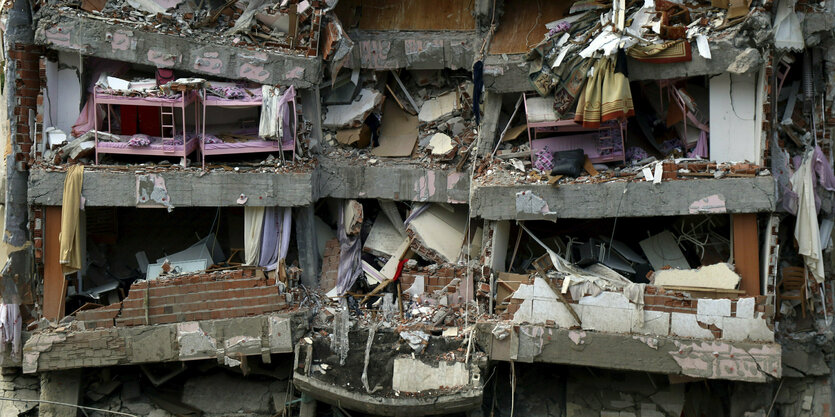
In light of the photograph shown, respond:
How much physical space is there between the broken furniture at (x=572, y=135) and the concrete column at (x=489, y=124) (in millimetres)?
629

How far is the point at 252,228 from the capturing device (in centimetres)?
1683

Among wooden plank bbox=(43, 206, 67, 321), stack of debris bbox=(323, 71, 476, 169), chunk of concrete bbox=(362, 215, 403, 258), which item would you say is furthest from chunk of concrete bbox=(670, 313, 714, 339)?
wooden plank bbox=(43, 206, 67, 321)

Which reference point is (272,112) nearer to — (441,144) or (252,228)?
(252,228)

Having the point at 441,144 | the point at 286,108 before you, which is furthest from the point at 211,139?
the point at 441,144

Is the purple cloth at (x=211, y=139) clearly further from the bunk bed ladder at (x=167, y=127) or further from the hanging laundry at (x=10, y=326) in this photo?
the hanging laundry at (x=10, y=326)

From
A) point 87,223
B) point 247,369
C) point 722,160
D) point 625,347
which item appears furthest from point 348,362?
point 722,160

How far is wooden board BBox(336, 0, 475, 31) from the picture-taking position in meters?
18.2

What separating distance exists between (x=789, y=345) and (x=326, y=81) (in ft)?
29.5

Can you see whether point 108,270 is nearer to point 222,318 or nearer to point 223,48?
point 222,318

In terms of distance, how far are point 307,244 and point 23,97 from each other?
5.24 metres

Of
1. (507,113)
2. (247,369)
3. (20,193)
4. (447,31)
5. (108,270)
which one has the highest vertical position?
(447,31)

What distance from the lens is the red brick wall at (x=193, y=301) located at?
16047mm

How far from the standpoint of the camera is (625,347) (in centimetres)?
1538

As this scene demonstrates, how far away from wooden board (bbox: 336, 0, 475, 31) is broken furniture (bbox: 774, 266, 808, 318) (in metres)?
6.85
